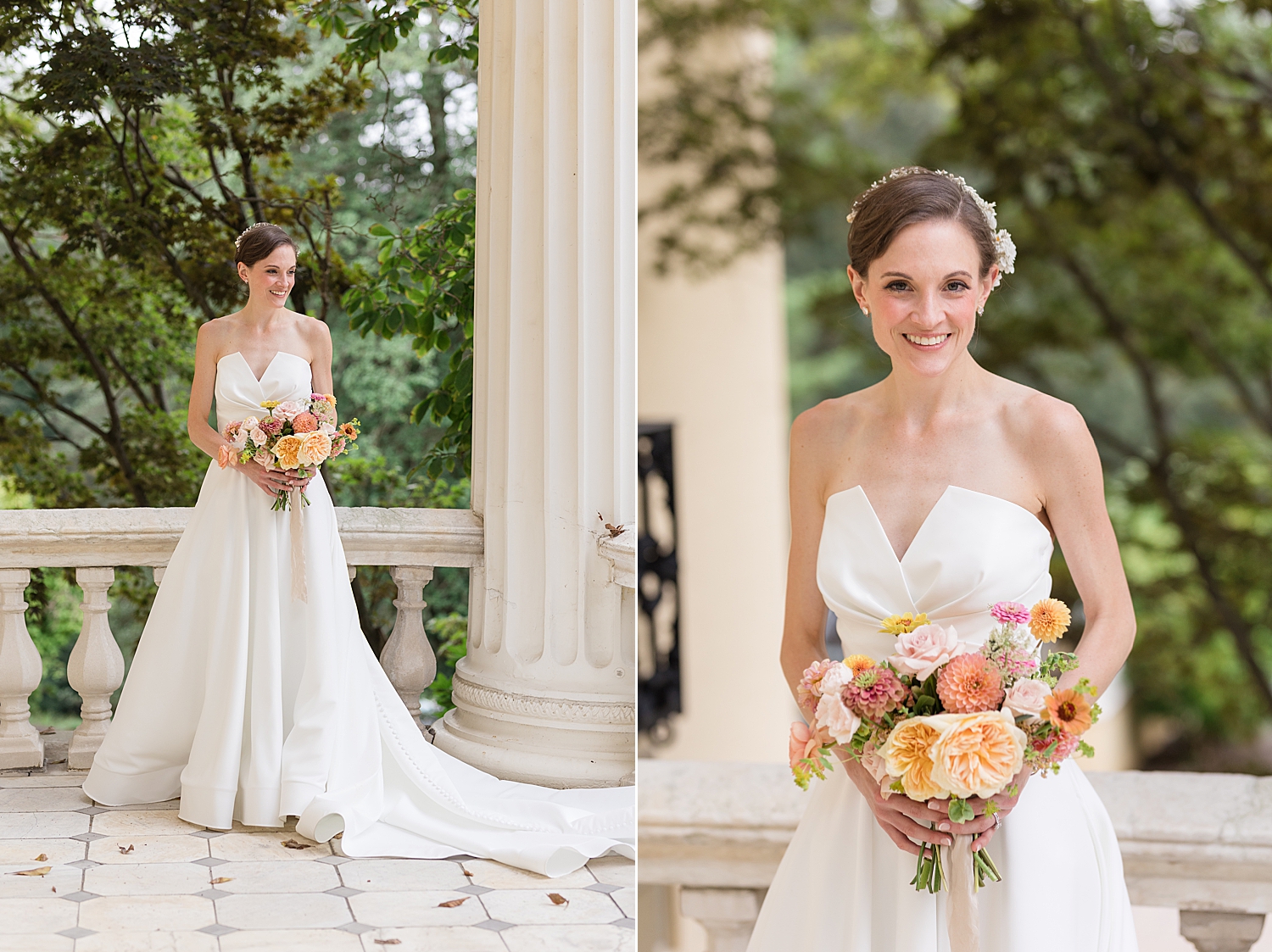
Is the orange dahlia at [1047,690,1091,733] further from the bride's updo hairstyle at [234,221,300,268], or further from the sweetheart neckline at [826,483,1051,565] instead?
the bride's updo hairstyle at [234,221,300,268]

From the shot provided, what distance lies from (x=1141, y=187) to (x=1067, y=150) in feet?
0.94

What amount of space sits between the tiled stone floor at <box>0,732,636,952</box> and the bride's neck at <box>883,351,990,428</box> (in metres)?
1.04

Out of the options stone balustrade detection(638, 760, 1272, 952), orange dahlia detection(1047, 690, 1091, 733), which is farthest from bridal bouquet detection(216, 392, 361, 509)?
orange dahlia detection(1047, 690, 1091, 733)

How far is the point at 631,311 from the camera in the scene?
215 centimetres

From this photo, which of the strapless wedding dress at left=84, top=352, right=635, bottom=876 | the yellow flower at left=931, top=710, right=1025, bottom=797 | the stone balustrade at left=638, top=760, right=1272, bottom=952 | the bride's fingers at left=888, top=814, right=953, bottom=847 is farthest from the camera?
the strapless wedding dress at left=84, top=352, right=635, bottom=876

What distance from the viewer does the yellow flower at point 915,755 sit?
131 centimetres

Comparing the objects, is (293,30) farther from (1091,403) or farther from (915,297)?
(1091,403)

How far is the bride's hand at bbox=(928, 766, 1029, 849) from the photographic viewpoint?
1348mm

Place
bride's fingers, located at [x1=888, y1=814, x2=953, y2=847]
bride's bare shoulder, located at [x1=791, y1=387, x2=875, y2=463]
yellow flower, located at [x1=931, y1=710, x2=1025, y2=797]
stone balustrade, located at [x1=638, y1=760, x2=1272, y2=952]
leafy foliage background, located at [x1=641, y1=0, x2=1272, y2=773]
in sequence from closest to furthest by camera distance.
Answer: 1. yellow flower, located at [x1=931, y1=710, x2=1025, y2=797]
2. bride's fingers, located at [x1=888, y1=814, x2=953, y2=847]
3. bride's bare shoulder, located at [x1=791, y1=387, x2=875, y2=463]
4. stone balustrade, located at [x1=638, y1=760, x2=1272, y2=952]
5. leafy foliage background, located at [x1=641, y1=0, x2=1272, y2=773]

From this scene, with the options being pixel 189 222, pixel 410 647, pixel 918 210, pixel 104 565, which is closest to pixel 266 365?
pixel 189 222

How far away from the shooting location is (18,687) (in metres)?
2.08

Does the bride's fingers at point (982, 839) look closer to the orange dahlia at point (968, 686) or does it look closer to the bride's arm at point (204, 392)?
the orange dahlia at point (968, 686)

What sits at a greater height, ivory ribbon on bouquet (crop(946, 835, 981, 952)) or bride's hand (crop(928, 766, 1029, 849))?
bride's hand (crop(928, 766, 1029, 849))

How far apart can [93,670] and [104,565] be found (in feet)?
0.64
